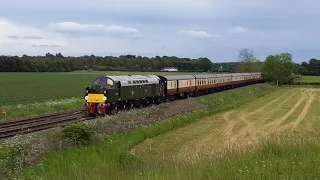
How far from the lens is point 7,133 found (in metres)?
19.8

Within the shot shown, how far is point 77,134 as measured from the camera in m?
16.1

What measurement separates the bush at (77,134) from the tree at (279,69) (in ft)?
308

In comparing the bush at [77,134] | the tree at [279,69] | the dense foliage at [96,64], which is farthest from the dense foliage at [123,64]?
the bush at [77,134]

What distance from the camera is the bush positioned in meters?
16.0

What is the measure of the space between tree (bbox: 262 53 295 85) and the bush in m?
93.9

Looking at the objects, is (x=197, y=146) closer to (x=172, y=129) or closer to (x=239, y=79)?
(x=172, y=129)

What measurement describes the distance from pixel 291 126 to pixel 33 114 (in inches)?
702

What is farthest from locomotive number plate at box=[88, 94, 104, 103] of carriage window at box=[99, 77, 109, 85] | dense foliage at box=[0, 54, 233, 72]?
dense foliage at box=[0, 54, 233, 72]

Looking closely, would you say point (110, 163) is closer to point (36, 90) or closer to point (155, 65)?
point (36, 90)

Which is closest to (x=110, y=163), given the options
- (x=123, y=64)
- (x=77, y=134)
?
(x=77, y=134)

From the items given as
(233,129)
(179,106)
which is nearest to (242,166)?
(233,129)

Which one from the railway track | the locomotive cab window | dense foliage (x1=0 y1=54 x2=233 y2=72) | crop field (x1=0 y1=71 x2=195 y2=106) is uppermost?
dense foliage (x1=0 y1=54 x2=233 y2=72)

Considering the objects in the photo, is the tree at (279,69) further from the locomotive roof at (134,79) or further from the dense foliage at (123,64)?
the locomotive roof at (134,79)

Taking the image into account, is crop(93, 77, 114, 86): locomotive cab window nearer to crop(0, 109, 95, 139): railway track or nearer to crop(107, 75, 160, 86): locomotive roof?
crop(107, 75, 160, 86): locomotive roof
